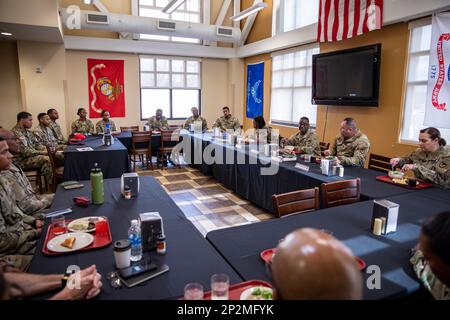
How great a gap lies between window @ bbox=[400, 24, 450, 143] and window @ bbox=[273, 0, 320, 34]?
8.10 ft

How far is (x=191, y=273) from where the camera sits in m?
1.33

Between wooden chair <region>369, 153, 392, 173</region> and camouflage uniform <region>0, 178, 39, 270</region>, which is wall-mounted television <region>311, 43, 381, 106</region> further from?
camouflage uniform <region>0, 178, 39, 270</region>

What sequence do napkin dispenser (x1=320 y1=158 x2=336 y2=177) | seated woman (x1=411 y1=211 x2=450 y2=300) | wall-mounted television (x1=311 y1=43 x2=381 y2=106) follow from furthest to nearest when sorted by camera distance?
wall-mounted television (x1=311 y1=43 x2=381 y2=106)
napkin dispenser (x1=320 y1=158 x2=336 y2=177)
seated woman (x1=411 y1=211 x2=450 y2=300)

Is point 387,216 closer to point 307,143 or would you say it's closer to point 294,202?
point 294,202

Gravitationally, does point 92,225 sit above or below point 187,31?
below

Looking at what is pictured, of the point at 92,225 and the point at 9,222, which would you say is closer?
the point at 92,225

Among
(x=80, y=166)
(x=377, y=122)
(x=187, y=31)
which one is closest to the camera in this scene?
(x=80, y=166)

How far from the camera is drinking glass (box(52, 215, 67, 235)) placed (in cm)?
171

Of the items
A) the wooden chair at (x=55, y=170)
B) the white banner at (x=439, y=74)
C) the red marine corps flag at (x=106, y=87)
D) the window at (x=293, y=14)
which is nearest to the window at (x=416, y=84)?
the white banner at (x=439, y=74)

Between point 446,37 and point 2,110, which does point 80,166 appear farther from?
point 446,37

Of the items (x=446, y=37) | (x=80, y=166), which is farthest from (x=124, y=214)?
(x=446, y=37)

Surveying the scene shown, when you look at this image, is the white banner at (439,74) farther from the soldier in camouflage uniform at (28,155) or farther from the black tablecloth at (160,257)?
the soldier in camouflage uniform at (28,155)

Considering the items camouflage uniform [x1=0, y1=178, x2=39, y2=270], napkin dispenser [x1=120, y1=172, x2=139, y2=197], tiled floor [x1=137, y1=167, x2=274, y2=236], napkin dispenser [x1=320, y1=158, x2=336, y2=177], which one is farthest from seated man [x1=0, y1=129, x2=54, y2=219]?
napkin dispenser [x1=320, y1=158, x2=336, y2=177]
